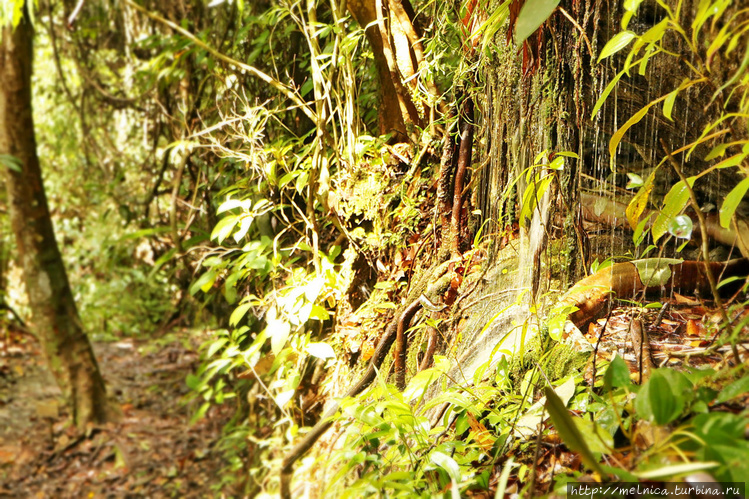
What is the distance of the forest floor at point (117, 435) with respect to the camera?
9.90 ft

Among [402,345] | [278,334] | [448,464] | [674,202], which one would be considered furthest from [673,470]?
[278,334]

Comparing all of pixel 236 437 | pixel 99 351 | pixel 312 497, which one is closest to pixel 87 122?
pixel 99 351

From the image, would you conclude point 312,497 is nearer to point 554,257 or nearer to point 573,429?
point 554,257

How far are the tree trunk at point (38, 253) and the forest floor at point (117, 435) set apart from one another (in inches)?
8.3

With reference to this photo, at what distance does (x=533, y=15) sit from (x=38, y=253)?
136 inches

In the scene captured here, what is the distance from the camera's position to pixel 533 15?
810 mm

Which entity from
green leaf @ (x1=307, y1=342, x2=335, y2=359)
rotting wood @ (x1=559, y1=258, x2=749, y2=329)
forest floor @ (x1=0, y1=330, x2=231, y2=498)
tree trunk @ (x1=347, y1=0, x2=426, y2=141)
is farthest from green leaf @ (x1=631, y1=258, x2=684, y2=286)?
forest floor @ (x1=0, y1=330, x2=231, y2=498)

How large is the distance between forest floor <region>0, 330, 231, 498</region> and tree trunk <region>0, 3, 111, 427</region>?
21 cm

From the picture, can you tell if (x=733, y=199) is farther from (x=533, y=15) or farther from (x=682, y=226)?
(x=533, y=15)

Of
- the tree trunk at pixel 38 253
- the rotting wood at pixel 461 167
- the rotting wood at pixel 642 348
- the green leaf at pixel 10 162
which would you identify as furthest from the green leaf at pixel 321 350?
the green leaf at pixel 10 162

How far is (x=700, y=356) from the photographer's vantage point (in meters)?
0.93

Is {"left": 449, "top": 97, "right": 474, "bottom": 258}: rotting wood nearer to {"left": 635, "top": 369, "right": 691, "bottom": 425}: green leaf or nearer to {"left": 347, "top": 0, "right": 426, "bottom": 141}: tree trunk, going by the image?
{"left": 347, "top": 0, "right": 426, "bottom": 141}: tree trunk

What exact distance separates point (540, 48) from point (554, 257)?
456 millimetres

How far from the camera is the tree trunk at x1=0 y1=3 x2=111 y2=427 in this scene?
315cm
